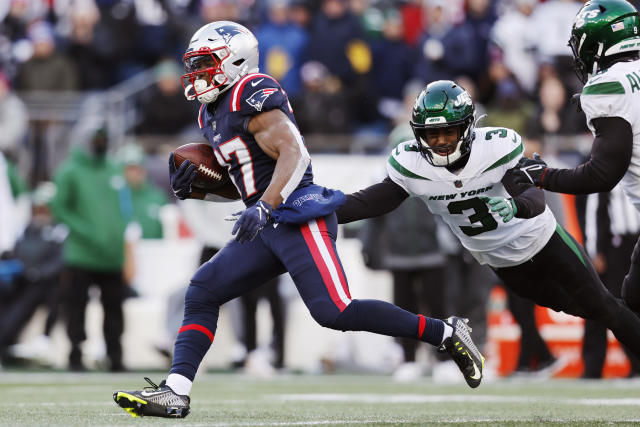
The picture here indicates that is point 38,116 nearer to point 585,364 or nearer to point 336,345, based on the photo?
point 336,345

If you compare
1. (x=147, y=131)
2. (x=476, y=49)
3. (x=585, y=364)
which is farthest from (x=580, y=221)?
(x=147, y=131)

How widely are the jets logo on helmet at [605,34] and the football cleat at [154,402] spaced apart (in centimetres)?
224

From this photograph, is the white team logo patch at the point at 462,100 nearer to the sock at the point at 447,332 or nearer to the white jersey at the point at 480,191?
the white jersey at the point at 480,191

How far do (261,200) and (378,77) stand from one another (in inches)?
309

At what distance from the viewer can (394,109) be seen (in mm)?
12211

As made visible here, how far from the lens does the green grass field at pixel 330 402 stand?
16.0 ft

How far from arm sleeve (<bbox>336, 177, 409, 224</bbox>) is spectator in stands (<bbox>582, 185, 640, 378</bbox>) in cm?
314

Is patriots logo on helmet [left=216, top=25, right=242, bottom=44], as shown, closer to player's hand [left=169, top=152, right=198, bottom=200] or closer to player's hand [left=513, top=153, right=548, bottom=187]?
player's hand [left=169, top=152, right=198, bottom=200]

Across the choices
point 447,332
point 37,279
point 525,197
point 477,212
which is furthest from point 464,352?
point 37,279

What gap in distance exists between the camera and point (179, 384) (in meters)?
4.86

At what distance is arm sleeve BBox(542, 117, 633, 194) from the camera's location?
468cm

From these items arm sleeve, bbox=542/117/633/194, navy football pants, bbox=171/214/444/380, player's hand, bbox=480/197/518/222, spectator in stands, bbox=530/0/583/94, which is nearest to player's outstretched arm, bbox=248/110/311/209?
navy football pants, bbox=171/214/444/380

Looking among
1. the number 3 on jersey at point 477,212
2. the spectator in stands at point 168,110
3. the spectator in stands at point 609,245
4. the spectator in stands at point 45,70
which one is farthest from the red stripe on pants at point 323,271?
the spectator in stands at point 45,70

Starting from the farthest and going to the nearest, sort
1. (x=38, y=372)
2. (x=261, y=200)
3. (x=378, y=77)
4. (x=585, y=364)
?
1. (x=378, y=77)
2. (x=38, y=372)
3. (x=585, y=364)
4. (x=261, y=200)
